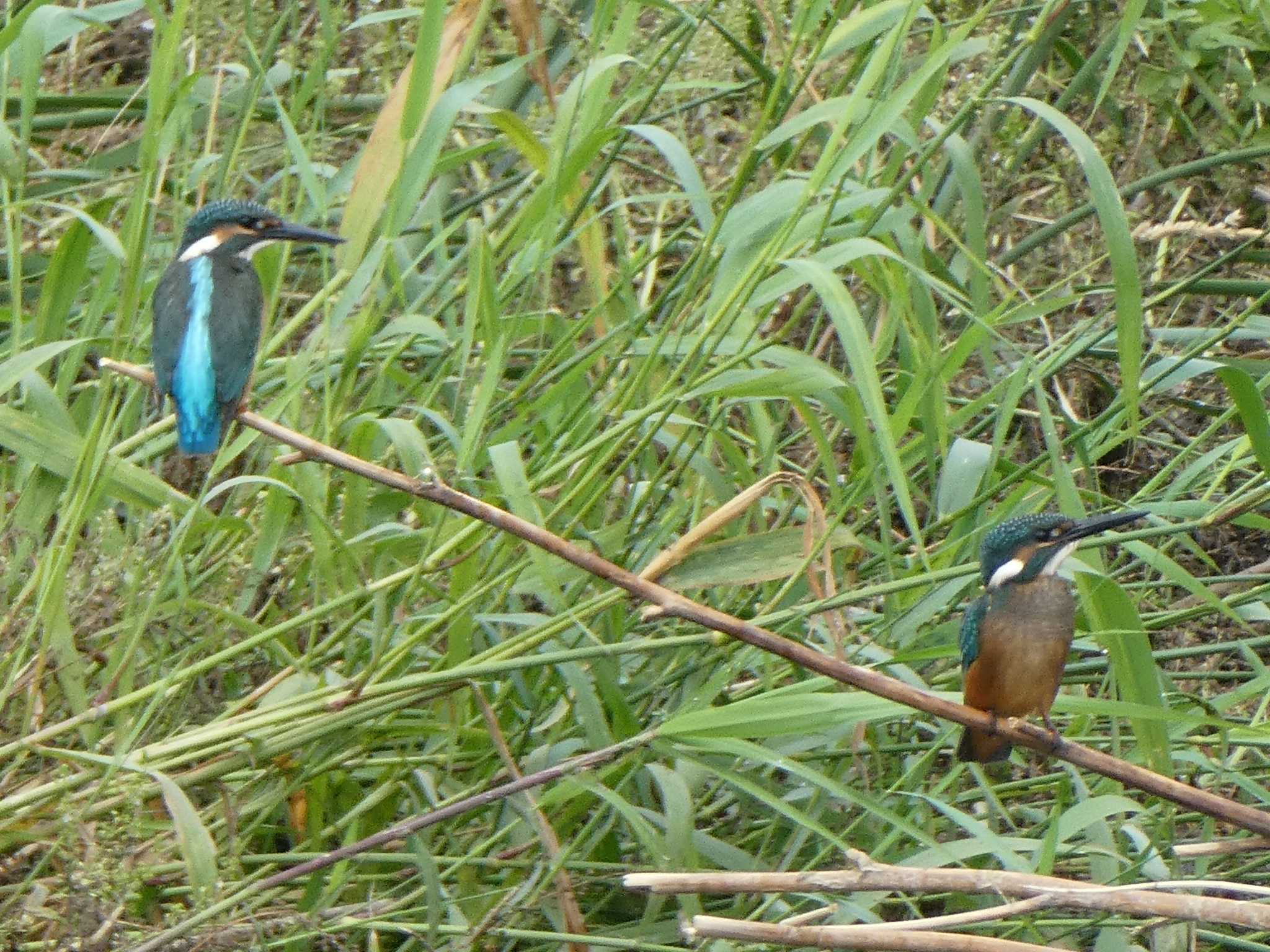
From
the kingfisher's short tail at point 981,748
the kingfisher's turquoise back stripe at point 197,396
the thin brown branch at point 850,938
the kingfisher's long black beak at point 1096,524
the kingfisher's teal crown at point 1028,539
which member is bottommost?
the kingfisher's short tail at point 981,748

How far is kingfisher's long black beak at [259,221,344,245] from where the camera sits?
102 inches

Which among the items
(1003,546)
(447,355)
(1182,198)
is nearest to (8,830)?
(447,355)

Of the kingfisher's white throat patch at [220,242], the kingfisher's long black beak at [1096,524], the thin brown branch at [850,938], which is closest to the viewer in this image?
the thin brown branch at [850,938]

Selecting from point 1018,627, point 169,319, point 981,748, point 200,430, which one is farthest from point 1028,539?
point 169,319

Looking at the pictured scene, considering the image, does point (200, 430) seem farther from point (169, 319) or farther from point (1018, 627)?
point (1018, 627)

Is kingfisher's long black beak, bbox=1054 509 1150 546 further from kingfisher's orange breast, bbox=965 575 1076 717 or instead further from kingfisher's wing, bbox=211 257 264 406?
kingfisher's wing, bbox=211 257 264 406

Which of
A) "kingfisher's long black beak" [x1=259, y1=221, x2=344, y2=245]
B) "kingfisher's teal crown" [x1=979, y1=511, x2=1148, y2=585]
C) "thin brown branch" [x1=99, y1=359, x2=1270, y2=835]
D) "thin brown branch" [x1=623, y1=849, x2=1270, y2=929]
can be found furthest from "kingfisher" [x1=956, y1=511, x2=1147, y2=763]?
"kingfisher's long black beak" [x1=259, y1=221, x2=344, y2=245]

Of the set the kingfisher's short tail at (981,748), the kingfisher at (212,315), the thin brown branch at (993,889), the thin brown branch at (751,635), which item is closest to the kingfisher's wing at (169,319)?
the kingfisher at (212,315)

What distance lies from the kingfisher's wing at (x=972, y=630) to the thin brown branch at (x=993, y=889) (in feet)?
2.51

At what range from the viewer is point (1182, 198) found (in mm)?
3680

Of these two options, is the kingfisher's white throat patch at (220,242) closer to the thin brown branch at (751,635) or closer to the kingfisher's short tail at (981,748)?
the thin brown branch at (751,635)

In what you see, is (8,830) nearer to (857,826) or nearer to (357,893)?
(357,893)

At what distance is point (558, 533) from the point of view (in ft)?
8.05

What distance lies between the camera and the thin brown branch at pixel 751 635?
1.81 m
